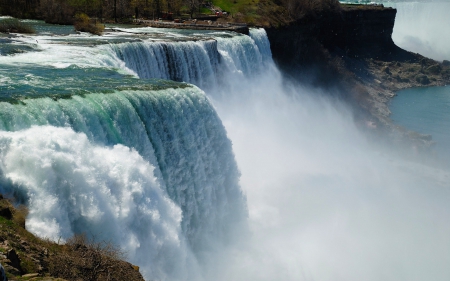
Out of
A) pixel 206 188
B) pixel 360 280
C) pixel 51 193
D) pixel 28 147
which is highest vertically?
pixel 28 147

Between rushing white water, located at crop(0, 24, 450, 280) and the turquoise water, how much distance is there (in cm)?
465

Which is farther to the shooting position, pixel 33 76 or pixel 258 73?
pixel 258 73

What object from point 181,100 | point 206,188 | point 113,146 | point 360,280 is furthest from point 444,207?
point 113,146

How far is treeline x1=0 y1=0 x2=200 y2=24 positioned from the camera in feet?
93.5

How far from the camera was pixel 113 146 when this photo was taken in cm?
1066

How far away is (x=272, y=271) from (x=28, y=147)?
881cm

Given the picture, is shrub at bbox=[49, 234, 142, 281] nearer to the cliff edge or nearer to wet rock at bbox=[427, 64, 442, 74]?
the cliff edge

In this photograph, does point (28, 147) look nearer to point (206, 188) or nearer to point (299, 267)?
point (206, 188)

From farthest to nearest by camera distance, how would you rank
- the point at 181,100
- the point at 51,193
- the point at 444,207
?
1. the point at 444,207
2. the point at 181,100
3. the point at 51,193

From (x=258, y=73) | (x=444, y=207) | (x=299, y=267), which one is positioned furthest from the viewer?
(x=258, y=73)

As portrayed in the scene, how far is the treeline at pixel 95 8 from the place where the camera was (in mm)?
28484

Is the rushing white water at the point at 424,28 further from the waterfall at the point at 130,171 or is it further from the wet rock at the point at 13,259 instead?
the wet rock at the point at 13,259

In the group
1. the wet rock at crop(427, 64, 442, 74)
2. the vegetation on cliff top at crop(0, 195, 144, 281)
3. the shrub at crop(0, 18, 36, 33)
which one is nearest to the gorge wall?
the wet rock at crop(427, 64, 442, 74)

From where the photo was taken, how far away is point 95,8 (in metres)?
34.9
